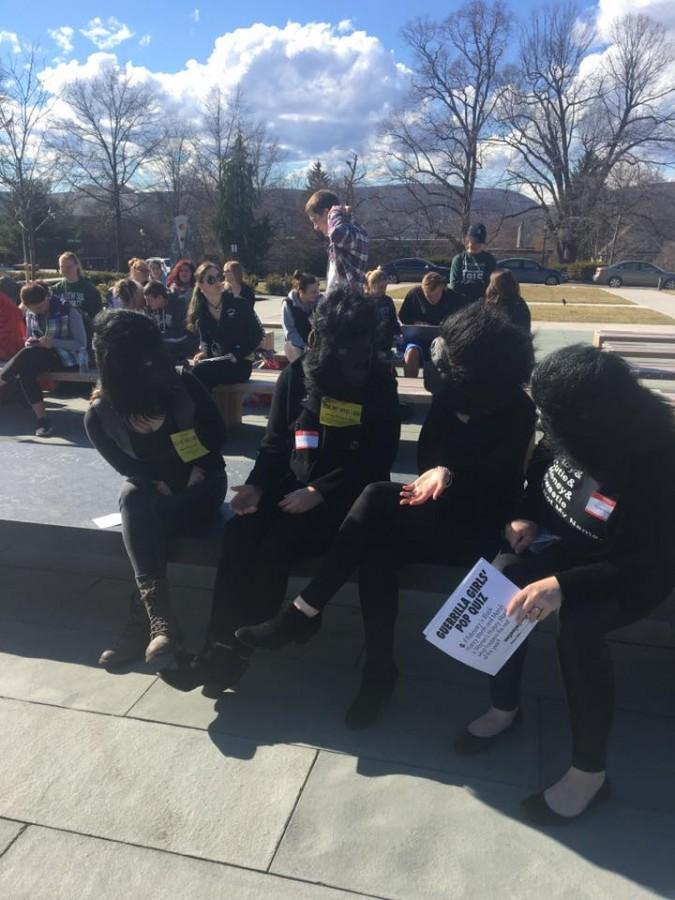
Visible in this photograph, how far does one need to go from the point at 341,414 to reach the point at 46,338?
4.10 m

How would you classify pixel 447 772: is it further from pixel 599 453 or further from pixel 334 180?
pixel 334 180

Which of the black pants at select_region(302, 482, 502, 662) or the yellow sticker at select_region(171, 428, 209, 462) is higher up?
the yellow sticker at select_region(171, 428, 209, 462)

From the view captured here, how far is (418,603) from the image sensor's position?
357cm

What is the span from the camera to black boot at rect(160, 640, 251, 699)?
2.66m

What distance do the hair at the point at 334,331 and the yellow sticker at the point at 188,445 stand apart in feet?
1.89

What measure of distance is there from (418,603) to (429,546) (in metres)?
0.96

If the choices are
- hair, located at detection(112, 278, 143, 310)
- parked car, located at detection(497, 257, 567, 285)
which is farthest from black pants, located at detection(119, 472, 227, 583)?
parked car, located at detection(497, 257, 567, 285)

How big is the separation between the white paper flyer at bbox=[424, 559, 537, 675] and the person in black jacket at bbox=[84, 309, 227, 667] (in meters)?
1.16

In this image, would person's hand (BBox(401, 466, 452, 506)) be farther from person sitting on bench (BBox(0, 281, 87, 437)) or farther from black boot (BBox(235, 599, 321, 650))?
person sitting on bench (BBox(0, 281, 87, 437))

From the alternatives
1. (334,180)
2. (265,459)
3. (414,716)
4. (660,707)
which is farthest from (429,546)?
(334,180)

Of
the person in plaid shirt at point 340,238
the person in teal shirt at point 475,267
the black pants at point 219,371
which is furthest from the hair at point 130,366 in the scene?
the person in teal shirt at point 475,267

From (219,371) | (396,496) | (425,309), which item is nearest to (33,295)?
(219,371)

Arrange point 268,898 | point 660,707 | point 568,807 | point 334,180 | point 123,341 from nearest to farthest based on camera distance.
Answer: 1. point 268,898
2. point 568,807
3. point 660,707
4. point 123,341
5. point 334,180

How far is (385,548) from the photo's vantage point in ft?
8.59
